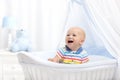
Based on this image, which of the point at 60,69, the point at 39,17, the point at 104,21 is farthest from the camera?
the point at 39,17

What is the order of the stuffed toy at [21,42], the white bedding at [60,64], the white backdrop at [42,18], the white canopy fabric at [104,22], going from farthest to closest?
the stuffed toy at [21,42] → the white backdrop at [42,18] → the white canopy fabric at [104,22] → the white bedding at [60,64]

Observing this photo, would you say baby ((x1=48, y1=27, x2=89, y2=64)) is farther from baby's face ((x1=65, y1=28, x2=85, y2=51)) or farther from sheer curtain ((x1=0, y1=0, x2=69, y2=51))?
sheer curtain ((x1=0, y1=0, x2=69, y2=51))

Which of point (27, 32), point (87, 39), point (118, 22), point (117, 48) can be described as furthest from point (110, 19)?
point (27, 32)

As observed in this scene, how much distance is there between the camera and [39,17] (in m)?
2.99

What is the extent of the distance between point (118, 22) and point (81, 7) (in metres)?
0.38

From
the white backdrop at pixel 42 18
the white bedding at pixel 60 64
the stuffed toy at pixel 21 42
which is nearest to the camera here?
the white bedding at pixel 60 64

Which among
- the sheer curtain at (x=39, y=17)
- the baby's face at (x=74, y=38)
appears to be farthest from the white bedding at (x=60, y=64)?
the sheer curtain at (x=39, y=17)

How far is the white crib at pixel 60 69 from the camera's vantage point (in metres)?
1.56

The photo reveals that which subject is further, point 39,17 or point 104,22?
point 39,17

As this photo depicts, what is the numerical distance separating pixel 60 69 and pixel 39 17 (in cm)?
153

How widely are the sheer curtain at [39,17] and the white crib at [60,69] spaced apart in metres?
1.26

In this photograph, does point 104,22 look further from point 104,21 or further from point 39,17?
point 39,17

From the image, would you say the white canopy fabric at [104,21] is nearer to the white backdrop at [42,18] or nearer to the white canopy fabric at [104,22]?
the white canopy fabric at [104,22]

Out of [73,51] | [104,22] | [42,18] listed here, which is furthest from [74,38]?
[42,18]
